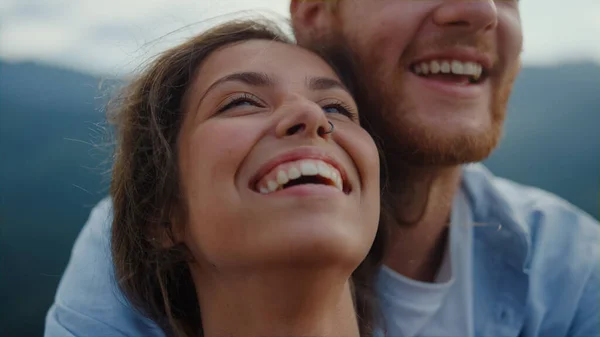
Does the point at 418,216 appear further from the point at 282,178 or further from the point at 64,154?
the point at 64,154

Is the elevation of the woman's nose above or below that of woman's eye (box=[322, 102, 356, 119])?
above

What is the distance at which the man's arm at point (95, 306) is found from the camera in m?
1.51

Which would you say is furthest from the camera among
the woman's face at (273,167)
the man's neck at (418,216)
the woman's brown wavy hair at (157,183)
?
the man's neck at (418,216)

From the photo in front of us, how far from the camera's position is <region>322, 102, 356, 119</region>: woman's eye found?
51.2 inches

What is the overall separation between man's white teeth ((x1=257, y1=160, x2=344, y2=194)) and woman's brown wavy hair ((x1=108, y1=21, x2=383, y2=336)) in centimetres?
26

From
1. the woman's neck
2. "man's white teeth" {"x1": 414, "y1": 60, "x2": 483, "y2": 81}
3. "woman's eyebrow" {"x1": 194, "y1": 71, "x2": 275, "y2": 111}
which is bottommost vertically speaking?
the woman's neck

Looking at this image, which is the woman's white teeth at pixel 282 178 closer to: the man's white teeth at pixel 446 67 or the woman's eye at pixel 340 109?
the woman's eye at pixel 340 109

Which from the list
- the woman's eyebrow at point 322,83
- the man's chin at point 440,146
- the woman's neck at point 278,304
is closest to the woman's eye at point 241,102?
the woman's eyebrow at point 322,83

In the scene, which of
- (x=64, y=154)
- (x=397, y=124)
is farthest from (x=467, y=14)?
(x=64, y=154)

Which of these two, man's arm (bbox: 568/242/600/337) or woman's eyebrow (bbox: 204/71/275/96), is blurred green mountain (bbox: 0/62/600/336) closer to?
woman's eyebrow (bbox: 204/71/275/96)

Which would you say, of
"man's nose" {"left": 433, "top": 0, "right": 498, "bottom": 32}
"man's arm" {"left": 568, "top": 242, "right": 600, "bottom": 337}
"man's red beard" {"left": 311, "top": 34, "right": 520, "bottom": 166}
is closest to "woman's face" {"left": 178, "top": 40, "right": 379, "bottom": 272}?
"man's red beard" {"left": 311, "top": 34, "right": 520, "bottom": 166}

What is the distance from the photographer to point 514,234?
1.90 metres

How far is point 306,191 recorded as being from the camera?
1.08m

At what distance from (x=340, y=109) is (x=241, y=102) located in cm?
23
